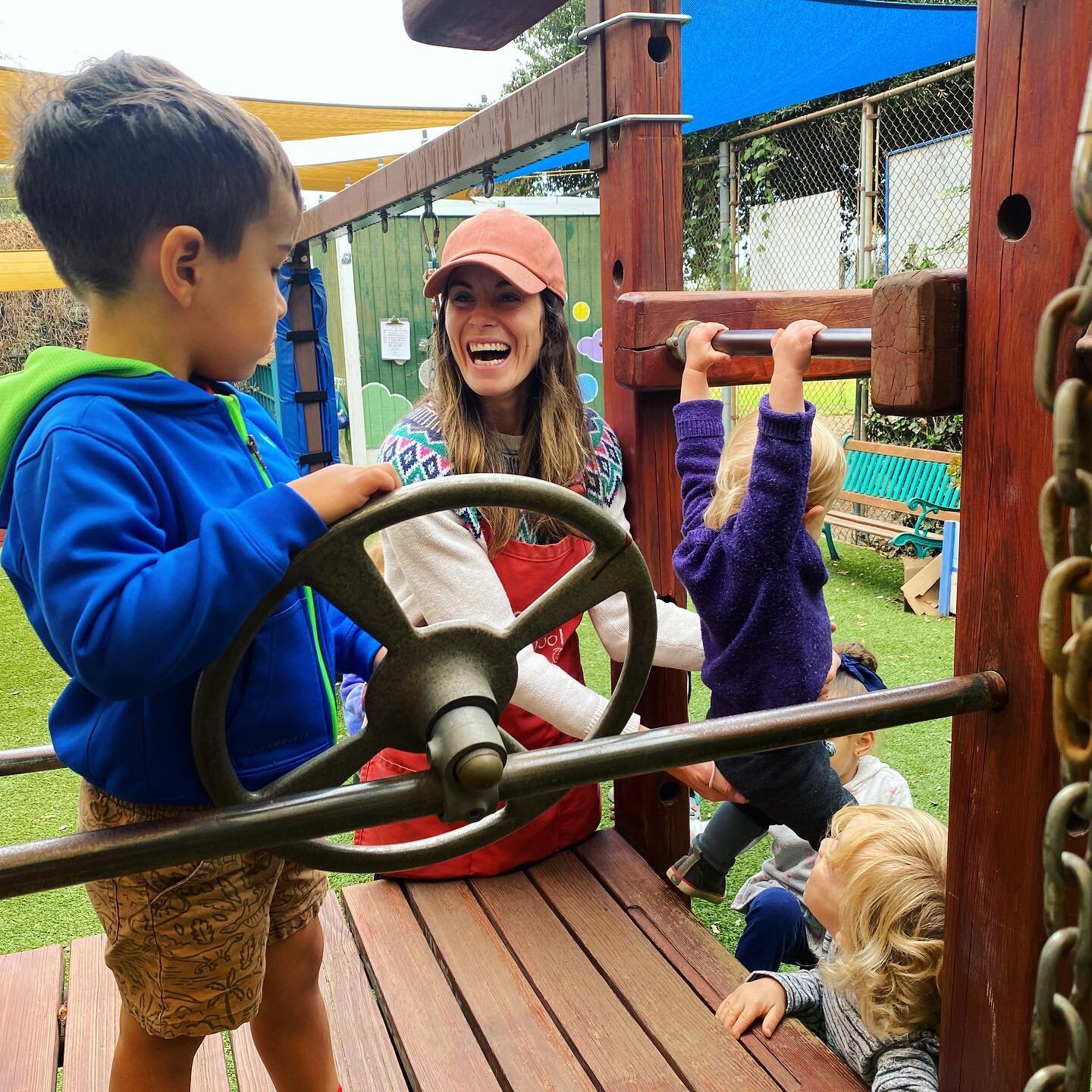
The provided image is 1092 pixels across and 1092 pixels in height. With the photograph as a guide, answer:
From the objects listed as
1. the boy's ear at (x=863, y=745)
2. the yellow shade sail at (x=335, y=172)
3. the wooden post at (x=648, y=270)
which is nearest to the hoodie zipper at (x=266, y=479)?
the wooden post at (x=648, y=270)

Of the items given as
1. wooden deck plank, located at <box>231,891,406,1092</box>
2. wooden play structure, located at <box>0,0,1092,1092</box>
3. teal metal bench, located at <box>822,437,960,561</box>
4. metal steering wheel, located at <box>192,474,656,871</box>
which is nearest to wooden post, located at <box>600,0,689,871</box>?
wooden play structure, located at <box>0,0,1092,1092</box>

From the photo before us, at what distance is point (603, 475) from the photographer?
6.52ft

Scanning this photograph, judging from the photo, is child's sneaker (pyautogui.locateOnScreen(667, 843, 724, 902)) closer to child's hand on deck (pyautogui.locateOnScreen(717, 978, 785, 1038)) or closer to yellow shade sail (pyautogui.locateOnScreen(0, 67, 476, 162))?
child's hand on deck (pyautogui.locateOnScreen(717, 978, 785, 1038))

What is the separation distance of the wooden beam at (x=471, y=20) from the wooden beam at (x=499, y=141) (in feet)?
0.36

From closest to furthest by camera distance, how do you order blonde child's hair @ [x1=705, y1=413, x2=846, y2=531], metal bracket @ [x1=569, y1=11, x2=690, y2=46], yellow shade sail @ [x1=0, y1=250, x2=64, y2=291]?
blonde child's hair @ [x1=705, y1=413, x2=846, y2=531]
metal bracket @ [x1=569, y1=11, x2=690, y2=46]
yellow shade sail @ [x1=0, y1=250, x2=64, y2=291]

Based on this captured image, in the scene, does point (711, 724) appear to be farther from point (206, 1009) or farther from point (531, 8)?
point (531, 8)

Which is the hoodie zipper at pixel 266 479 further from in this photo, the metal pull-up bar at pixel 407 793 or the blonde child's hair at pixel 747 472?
the blonde child's hair at pixel 747 472

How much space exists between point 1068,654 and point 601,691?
3.60m

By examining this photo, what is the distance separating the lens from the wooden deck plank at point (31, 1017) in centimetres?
169

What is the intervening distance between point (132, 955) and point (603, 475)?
1157mm

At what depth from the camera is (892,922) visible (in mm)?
1533

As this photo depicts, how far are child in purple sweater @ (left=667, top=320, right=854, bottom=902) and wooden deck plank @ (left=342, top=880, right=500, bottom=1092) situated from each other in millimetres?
→ 630

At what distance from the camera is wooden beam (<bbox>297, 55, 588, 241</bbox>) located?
6.57 ft

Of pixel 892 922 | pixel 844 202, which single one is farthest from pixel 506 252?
pixel 844 202
